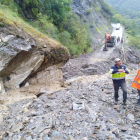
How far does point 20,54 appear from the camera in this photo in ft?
23.6

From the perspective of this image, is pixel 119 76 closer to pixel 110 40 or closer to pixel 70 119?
pixel 70 119

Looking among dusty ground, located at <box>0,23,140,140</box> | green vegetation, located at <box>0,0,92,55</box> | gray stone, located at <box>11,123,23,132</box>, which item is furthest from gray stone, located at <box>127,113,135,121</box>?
green vegetation, located at <box>0,0,92,55</box>

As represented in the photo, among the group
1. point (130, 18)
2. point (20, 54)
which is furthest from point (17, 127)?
point (130, 18)

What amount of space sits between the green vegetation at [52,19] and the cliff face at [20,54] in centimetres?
776

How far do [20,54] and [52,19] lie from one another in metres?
15.1

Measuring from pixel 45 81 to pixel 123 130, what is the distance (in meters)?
5.44

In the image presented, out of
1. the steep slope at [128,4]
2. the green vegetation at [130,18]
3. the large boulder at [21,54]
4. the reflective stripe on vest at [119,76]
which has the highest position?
the steep slope at [128,4]

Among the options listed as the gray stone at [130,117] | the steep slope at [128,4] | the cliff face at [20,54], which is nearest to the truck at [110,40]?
the cliff face at [20,54]

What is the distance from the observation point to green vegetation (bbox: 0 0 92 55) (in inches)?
715

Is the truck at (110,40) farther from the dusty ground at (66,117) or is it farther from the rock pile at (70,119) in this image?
the rock pile at (70,119)

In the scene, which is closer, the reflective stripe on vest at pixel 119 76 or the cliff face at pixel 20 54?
the reflective stripe on vest at pixel 119 76

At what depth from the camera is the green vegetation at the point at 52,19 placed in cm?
1817

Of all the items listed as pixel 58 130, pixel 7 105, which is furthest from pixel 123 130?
pixel 7 105

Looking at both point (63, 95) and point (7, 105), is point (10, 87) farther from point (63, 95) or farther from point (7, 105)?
point (63, 95)
